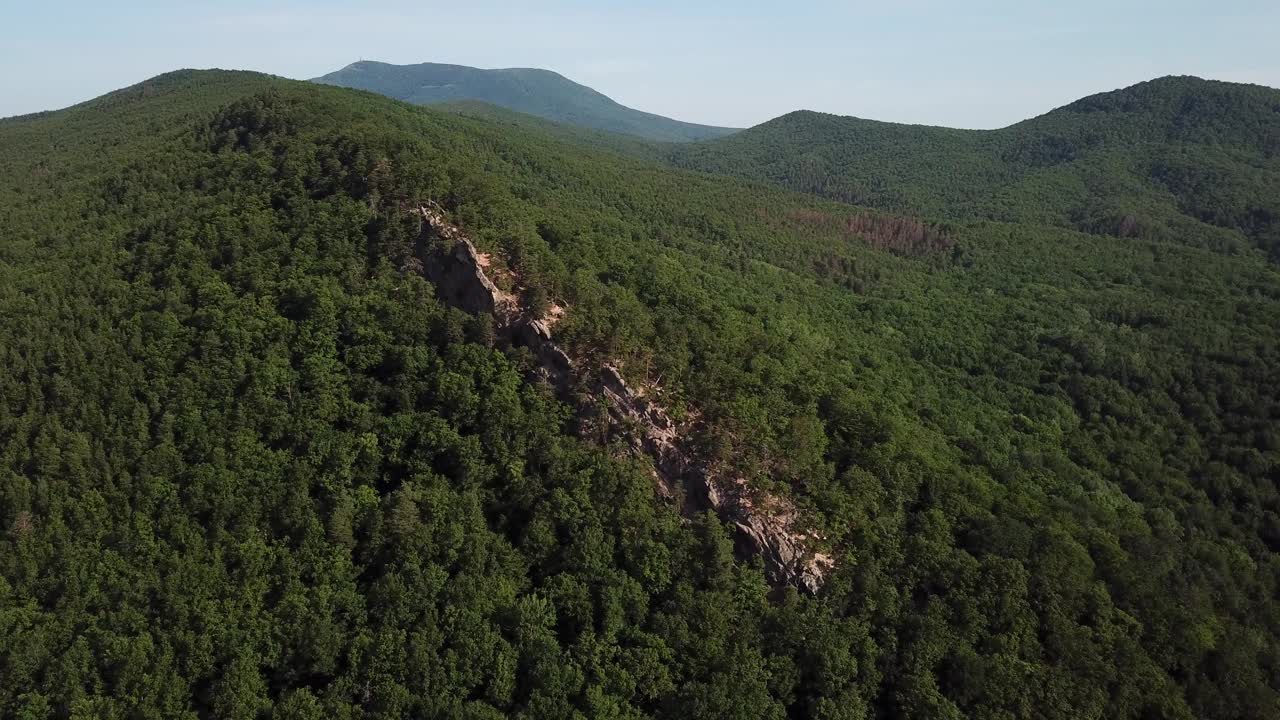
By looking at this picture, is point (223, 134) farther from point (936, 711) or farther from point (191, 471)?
point (936, 711)

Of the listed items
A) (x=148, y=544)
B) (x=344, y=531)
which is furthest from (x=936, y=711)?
(x=148, y=544)

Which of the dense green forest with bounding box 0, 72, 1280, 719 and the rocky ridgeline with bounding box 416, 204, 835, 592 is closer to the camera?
the dense green forest with bounding box 0, 72, 1280, 719

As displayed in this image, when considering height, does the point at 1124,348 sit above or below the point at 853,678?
above

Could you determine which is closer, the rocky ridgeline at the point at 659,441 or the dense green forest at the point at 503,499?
the dense green forest at the point at 503,499

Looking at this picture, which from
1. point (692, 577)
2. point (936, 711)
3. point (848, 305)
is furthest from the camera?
point (848, 305)
